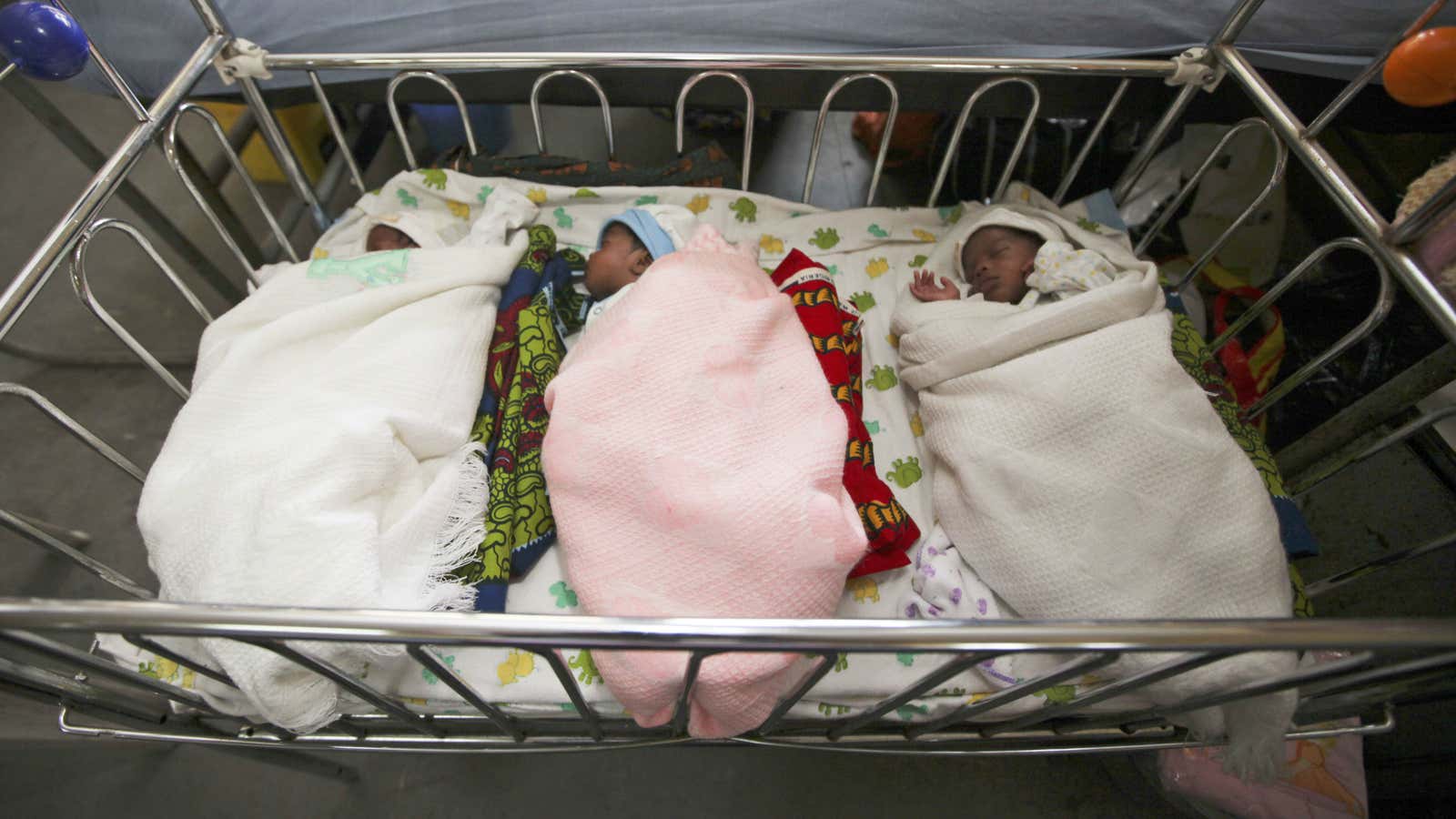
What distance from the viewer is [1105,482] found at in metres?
0.98

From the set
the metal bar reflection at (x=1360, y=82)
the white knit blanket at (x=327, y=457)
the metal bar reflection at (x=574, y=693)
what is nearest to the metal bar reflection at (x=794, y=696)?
the metal bar reflection at (x=574, y=693)

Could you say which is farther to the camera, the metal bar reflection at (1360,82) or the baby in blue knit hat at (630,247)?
the baby in blue knit hat at (630,247)

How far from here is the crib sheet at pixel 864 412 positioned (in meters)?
0.96

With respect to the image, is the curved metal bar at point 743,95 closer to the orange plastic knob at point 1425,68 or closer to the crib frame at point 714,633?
the crib frame at point 714,633

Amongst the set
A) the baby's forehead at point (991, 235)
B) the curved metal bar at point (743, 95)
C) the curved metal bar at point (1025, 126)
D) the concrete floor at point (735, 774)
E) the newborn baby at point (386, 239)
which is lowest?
the concrete floor at point (735, 774)

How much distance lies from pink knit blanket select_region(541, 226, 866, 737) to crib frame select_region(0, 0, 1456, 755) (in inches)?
2.8

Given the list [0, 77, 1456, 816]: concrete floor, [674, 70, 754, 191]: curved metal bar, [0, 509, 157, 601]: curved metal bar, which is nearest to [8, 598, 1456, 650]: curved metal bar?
[0, 509, 157, 601]: curved metal bar

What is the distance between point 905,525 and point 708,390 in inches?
14.6

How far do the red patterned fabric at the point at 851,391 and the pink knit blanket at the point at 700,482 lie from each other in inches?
3.1

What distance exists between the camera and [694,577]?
925 millimetres

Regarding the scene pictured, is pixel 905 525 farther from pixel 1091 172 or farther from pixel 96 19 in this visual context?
pixel 96 19

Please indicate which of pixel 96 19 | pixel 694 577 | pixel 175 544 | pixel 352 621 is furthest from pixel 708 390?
pixel 96 19

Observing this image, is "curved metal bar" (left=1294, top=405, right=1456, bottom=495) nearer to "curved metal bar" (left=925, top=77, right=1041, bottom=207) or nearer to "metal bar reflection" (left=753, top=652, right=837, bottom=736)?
"curved metal bar" (left=925, top=77, right=1041, bottom=207)

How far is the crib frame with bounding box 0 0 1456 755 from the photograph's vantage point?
1.97 ft
